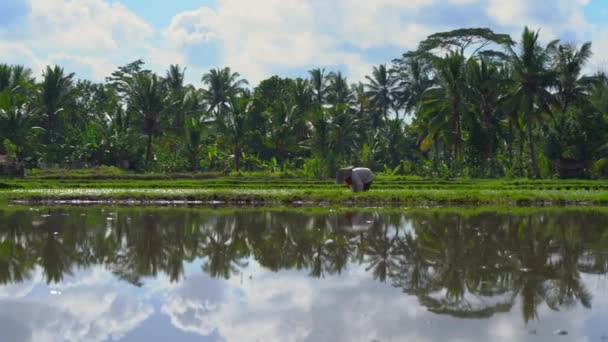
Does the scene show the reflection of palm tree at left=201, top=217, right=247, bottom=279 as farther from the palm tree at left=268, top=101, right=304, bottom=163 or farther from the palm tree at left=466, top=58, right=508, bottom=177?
the palm tree at left=268, top=101, right=304, bottom=163

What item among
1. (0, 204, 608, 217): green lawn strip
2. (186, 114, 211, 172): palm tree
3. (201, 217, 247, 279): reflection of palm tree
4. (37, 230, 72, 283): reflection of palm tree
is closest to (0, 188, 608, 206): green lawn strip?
(0, 204, 608, 217): green lawn strip

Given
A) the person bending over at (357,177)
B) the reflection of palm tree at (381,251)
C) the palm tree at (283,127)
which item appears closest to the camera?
the reflection of palm tree at (381,251)

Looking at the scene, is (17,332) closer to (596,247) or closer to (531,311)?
(531,311)

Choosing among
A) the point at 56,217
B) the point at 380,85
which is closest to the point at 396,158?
the point at 380,85

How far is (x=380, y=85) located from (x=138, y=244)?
40587mm

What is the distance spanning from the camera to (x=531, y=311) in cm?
703

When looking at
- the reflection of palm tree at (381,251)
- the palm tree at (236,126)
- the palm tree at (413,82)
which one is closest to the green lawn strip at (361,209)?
the reflection of palm tree at (381,251)

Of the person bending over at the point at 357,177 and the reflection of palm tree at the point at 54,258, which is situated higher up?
the person bending over at the point at 357,177

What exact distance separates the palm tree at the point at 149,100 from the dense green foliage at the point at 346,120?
2.6 inches

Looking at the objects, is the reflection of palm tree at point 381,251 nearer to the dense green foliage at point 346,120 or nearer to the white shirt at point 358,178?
the white shirt at point 358,178

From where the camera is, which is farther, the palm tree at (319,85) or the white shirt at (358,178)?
the palm tree at (319,85)

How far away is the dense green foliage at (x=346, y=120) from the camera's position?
34219 millimetres

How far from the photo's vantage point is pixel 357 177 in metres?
24.6

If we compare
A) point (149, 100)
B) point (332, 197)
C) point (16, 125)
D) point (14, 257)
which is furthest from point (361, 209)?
point (149, 100)
